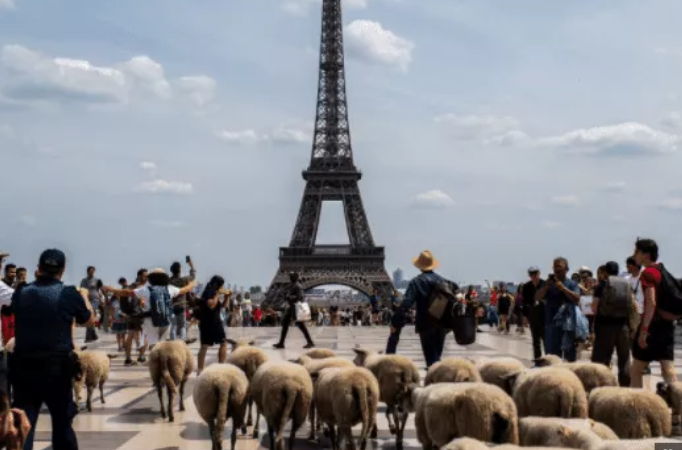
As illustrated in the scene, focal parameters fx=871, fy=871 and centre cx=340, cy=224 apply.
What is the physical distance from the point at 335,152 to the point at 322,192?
13.7 ft

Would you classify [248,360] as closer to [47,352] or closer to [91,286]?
[47,352]

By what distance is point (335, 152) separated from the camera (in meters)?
73.9

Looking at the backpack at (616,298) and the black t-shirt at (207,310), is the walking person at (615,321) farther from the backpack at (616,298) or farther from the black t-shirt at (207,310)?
the black t-shirt at (207,310)

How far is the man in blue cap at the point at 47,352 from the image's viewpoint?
615cm

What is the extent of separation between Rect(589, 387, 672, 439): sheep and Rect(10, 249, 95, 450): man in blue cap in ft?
12.8

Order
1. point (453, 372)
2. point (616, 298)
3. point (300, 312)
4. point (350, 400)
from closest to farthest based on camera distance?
point (350, 400)
point (453, 372)
point (616, 298)
point (300, 312)

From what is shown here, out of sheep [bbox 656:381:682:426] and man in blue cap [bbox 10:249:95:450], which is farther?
sheep [bbox 656:381:682:426]

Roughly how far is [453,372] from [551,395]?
1150 millimetres

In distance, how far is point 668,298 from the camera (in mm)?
8211

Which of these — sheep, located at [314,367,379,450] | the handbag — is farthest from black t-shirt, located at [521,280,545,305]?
sheep, located at [314,367,379,450]

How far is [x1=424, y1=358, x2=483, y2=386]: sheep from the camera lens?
768cm

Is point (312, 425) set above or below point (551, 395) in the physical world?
below

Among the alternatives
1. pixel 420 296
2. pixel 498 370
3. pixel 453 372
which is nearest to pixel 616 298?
pixel 498 370

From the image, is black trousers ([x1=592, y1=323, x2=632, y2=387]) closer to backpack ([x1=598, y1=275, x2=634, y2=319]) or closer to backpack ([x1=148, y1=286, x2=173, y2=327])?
backpack ([x1=598, y1=275, x2=634, y2=319])
